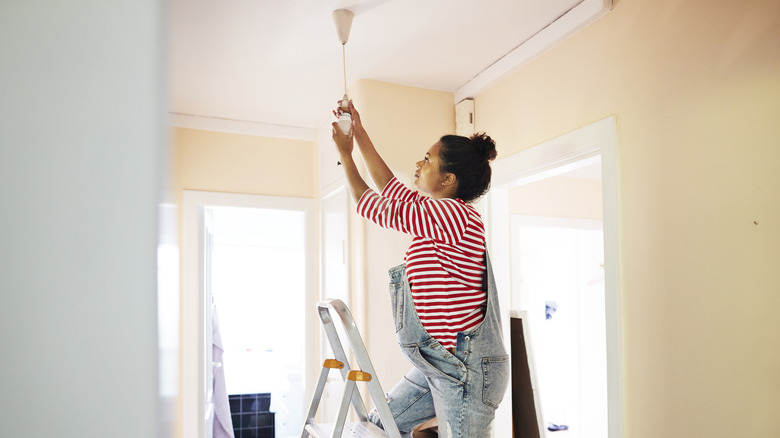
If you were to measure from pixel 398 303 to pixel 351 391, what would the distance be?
0.97 ft

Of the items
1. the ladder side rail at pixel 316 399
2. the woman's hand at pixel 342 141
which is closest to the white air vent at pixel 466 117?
the woman's hand at pixel 342 141

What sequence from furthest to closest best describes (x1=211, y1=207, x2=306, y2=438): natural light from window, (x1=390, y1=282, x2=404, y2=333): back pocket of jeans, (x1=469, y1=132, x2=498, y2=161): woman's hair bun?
(x1=211, y1=207, x2=306, y2=438): natural light from window < (x1=469, y1=132, x2=498, y2=161): woman's hair bun < (x1=390, y1=282, x2=404, y2=333): back pocket of jeans

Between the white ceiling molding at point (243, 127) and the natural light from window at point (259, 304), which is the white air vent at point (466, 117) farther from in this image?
the natural light from window at point (259, 304)

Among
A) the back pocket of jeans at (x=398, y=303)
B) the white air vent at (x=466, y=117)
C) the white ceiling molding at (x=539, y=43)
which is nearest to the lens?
the back pocket of jeans at (x=398, y=303)

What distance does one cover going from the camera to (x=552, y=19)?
2234 mm

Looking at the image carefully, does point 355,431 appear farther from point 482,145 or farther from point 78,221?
point 78,221

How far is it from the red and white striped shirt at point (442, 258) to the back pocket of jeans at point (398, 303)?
4 centimetres

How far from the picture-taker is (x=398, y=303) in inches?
66.3

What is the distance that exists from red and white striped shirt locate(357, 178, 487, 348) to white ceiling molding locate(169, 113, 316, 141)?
211cm

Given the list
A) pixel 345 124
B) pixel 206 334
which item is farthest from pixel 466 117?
pixel 206 334

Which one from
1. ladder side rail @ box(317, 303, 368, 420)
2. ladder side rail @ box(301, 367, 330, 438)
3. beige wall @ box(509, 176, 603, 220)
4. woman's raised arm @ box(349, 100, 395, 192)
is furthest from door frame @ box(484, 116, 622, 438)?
beige wall @ box(509, 176, 603, 220)

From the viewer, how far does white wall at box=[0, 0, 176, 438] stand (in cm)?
14

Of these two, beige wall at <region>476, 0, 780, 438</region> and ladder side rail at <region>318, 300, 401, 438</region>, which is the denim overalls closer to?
ladder side rail at <region>318, 300, 401, 438</region>

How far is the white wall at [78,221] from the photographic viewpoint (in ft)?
0.46
